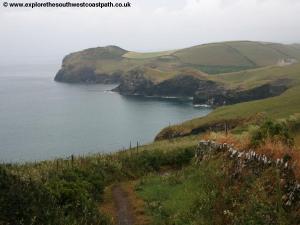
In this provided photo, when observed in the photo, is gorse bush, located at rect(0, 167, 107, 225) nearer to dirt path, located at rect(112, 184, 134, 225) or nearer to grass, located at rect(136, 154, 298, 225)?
dirt path, located at rect(112, 184, 134, 225)

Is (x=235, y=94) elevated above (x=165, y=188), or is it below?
below

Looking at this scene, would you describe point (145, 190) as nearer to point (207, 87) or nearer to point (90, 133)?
point (90, 133)

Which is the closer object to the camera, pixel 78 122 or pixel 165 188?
pixel 165 188

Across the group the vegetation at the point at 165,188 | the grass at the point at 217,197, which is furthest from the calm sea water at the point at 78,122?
the grass at the point at 217,197

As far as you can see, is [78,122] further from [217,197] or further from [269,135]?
[217,197]

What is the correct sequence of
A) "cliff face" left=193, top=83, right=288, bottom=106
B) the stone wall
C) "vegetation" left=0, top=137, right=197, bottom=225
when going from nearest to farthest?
"vegetation" left=0, top=137, right=197, bottom=225 < the stone wall < "cliff face" left=193, top=83, right=288, bottom=106

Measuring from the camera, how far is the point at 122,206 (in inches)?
1075

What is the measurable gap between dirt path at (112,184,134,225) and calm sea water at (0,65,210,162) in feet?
190

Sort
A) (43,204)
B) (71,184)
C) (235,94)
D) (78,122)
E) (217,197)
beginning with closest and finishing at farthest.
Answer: (43,204) → (217,197) → (71,184) → (78,122) → (235,94)

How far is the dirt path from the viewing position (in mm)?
24191

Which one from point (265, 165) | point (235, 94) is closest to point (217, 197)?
point (265, 165)

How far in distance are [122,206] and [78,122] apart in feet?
367

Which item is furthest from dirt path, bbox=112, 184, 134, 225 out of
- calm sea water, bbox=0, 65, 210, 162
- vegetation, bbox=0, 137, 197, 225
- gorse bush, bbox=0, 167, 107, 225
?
calm sea water, bbox=0, 65, 210, 162

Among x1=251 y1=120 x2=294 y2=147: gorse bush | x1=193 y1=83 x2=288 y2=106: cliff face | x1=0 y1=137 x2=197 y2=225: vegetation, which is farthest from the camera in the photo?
x1=193 y1=83 x2=288 y2=106: cliff face
